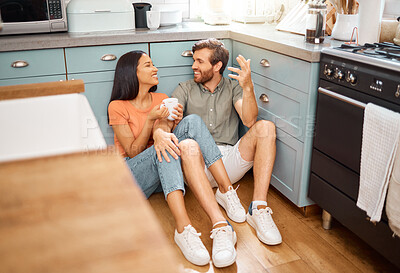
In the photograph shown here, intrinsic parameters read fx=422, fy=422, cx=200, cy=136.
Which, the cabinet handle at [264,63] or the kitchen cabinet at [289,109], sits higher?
the cabinet handle at [264,63]

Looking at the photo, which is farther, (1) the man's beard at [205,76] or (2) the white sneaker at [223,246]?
(1) the man's beard at [205,76]

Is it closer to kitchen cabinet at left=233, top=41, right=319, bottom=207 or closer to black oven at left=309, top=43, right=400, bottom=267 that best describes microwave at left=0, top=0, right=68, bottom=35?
kitchen cabinet at left=233, top=41, right=319, bottom=207

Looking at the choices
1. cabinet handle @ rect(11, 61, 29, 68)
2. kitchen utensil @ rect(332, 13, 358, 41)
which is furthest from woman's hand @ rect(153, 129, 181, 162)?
kitchen utensil @ rect(332, 13, 358, 41)

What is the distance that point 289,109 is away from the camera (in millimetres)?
2221

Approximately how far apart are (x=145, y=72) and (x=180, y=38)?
→ 18.2 inches

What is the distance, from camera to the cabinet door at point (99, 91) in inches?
101

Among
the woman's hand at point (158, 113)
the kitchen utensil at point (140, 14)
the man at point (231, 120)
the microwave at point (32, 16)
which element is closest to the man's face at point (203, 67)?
the man at point (231, 120)

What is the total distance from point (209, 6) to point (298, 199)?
162 cm

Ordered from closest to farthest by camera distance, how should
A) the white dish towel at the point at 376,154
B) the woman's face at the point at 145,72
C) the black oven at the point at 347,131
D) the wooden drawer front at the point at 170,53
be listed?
the white dish towel at the point at 376,154, the black oven at the point at 347,131, the woman's face at the point at 145,72, the wooden drawer front at the point at 170,53

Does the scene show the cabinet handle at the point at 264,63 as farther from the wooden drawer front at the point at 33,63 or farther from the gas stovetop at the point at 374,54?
the wooden drawer front at the point at 33,63

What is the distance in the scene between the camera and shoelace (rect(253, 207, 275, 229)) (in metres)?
2.09

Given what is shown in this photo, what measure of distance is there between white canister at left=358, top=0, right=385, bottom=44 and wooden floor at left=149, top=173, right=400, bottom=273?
37.5 inches

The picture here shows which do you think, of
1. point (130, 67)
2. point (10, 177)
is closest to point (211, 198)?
point (130, 67)

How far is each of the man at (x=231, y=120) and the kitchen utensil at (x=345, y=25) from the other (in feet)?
1.77
